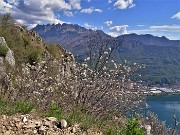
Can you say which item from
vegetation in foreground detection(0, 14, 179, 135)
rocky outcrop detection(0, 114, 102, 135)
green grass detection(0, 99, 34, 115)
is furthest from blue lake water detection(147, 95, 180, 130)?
rocky outcrop detection(0, 114, 102, 135)

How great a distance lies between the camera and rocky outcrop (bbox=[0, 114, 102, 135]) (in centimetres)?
624

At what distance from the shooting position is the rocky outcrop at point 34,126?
246 inches

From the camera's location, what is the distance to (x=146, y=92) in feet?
32.1

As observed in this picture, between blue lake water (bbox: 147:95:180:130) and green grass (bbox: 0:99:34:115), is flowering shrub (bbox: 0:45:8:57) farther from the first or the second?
green grass (bbox: 0:99:34:115)

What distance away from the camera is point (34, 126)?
6.44 metres

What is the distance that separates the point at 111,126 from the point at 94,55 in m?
1.64

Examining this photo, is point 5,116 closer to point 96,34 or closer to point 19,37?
point 96,34

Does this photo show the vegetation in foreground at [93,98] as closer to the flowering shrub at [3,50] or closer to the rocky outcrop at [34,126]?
the rocky outcrop at [34,126]

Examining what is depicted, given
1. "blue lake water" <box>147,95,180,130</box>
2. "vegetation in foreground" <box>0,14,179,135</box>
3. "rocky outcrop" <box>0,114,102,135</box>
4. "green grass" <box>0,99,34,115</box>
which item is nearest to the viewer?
"rocky outcrop" <box>0,114,102,135</box>

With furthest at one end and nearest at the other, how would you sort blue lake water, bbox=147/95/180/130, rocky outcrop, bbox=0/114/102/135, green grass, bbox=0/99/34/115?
blue lake water, bbox=147/95/180/130 < green grass, bbox=0/99/34/115 < rocky outcrop, bbox=0/114/102/135

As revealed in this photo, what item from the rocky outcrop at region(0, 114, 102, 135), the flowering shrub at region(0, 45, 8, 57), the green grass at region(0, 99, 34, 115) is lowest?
the rocky outcrop at region(0, 114, 102, 135)

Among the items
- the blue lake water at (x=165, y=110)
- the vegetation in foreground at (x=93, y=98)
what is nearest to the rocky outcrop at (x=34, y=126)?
the vegetation in foreground at (x=93, y=98)

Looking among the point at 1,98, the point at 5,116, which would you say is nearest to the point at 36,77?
the point at 1,98

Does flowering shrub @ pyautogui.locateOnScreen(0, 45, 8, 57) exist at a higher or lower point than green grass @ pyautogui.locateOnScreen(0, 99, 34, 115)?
higher
